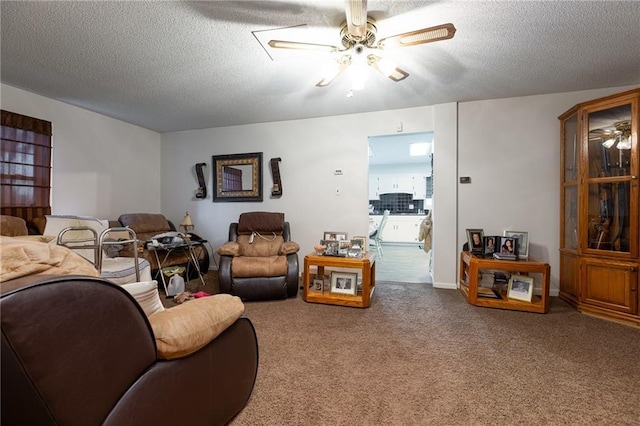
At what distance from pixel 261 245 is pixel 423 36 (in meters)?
2.68

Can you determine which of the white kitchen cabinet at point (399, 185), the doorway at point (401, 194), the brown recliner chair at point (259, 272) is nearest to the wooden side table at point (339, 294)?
the brown recliner chair at point (259, 272)

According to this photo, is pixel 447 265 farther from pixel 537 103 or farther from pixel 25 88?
pixel 25 88

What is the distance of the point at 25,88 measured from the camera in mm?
2949

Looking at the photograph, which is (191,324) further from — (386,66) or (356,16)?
(386,66)

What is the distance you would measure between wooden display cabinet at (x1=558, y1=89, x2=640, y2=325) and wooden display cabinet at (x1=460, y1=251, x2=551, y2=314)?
405 mm

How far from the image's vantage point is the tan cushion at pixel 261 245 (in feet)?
11.1

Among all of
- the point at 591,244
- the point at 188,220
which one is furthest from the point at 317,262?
the point at 591,244

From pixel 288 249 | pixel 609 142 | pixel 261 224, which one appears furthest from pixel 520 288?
pixel 261 224

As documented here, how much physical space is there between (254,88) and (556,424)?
11.2ft

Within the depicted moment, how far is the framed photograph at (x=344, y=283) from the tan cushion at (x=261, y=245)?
0.80 m

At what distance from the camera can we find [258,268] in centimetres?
298

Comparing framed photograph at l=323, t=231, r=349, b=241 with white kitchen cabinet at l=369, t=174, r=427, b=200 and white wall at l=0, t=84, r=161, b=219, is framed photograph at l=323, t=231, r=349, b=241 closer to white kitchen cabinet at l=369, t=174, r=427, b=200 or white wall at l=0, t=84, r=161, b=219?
white wall at l=0, t=84, r=161, b=219

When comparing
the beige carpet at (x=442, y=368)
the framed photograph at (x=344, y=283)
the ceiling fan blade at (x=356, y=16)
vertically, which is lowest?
the beige carpet at (x=442, y=368)

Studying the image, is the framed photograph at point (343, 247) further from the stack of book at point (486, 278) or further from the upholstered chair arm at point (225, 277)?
→ the stack of book at point (486, 278)
